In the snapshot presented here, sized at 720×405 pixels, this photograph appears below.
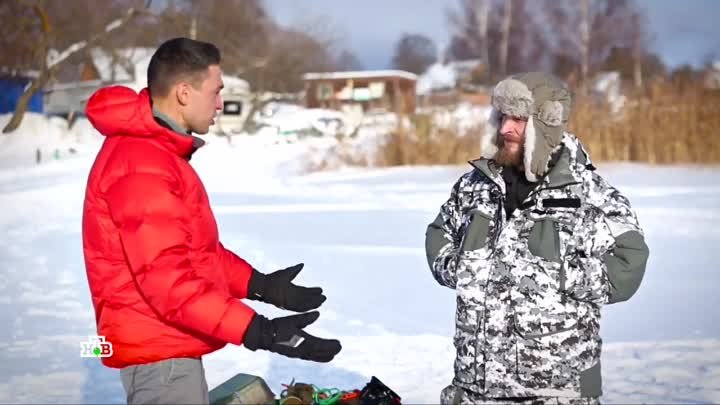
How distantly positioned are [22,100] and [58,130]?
5.23 feet

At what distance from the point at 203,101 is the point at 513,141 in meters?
1.01

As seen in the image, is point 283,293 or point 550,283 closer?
point 550,283

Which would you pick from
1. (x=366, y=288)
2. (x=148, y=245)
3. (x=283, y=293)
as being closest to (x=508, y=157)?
(x=283, y=293)

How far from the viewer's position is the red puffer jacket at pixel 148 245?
2066 mm

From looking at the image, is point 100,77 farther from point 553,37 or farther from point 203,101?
point 203,101

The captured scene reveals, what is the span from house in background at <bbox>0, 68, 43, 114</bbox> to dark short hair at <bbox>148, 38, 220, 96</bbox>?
3183 cm

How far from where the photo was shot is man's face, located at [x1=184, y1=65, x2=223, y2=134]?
234cm

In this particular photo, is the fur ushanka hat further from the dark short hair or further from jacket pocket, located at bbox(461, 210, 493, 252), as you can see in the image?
the dark short hair

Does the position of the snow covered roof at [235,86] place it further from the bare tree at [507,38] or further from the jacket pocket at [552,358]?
the jacket pocket at [552,358]

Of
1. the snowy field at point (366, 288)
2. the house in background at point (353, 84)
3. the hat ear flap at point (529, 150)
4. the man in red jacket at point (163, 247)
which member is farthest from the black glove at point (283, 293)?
Answer: the house in background at point (353, 84)

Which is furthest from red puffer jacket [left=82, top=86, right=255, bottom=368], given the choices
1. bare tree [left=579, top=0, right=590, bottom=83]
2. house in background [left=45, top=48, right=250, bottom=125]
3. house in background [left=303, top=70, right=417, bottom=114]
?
bare tree [left=579, top=0, right=590, bottom=83]

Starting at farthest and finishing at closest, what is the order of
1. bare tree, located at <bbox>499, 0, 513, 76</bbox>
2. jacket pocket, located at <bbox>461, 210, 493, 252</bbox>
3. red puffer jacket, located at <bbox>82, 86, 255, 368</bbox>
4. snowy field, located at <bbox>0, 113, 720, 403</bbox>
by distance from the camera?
1. bare tree, located at <bbox>499, 0, 513, 76</bbox>
2. snowy field, located at <bbox>0, 113, 720, 403</bbox>
3. jacket pocket, located at <bbox>461, 210, 493, 252</bbox>
4. red puffer jacket, located at <bbox>82, 86, 255, 368</bbox>

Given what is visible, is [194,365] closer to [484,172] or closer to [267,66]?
[484,172]

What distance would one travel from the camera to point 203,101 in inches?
93.0
